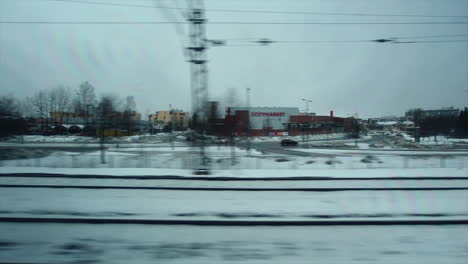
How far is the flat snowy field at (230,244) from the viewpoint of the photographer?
4.48 meters

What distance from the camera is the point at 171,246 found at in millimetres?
4895

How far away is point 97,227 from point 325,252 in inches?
189

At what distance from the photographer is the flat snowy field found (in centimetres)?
448

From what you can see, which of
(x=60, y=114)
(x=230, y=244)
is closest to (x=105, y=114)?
(x=230, y=244)

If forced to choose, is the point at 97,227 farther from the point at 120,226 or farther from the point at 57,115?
the point at 57,115

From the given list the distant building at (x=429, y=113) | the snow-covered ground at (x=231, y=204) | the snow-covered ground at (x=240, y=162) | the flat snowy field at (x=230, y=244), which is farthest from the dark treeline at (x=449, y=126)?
the flat snowy field at (x=230, y=244)

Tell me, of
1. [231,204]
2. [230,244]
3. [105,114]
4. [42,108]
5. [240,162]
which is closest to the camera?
[230,244]

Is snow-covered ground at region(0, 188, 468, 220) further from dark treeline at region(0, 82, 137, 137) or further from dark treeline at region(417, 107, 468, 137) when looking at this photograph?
dark treeline at region(417, 107, 468, 137)

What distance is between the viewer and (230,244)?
5000 mm

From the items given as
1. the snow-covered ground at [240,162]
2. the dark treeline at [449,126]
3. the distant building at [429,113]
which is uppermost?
the distant building at [429,113]

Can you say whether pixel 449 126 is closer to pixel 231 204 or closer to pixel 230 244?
pixel 231 204

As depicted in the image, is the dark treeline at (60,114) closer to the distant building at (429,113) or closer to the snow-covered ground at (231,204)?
the snow-covered ground at (231,204)

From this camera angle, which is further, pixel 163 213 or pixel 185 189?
pixel 185 189

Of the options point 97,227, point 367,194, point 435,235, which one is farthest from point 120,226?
point 367,194
